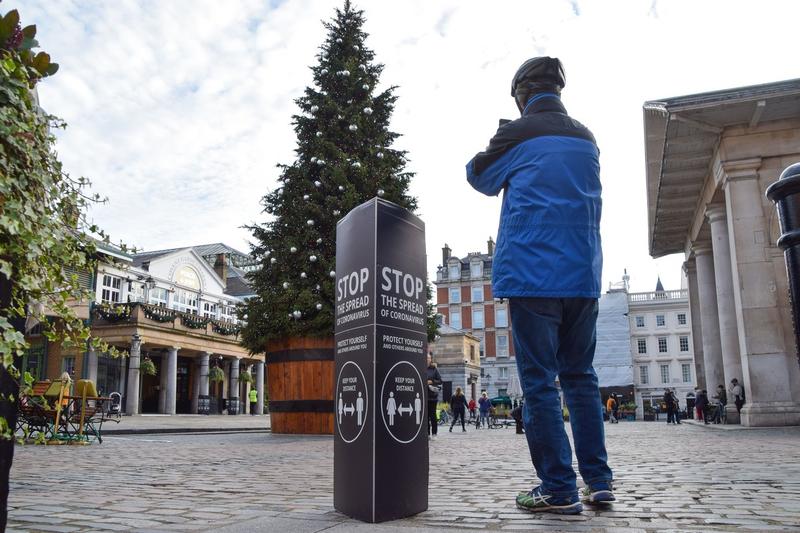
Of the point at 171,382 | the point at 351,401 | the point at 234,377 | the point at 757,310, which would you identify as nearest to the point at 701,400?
the point at 757,310

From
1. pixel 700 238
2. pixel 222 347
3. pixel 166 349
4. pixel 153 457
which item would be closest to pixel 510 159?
pixel 153 457

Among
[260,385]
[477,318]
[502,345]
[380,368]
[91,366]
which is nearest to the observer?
[380,368]

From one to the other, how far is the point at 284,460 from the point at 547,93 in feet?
18.2

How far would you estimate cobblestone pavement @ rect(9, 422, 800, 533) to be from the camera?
3.19 meters

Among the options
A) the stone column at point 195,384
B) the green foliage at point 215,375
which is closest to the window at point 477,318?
the stone column at point 195,384

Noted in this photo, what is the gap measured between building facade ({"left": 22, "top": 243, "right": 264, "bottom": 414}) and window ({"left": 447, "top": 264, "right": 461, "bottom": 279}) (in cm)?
3332

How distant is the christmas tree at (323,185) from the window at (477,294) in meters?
65.6

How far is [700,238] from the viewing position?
2377cm

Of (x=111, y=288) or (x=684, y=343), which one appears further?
(x=684, y=343)

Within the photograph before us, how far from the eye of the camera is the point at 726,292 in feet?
63.0

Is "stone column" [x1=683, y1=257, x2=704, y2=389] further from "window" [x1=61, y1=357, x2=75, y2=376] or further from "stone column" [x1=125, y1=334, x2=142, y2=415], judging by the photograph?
"window" [x1=61, y1=357, x2=75, y2=376]

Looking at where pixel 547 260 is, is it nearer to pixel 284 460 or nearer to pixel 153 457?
pixel 284 460

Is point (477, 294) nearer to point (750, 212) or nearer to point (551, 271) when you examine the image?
point (750, 212)

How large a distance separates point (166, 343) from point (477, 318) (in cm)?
4800
